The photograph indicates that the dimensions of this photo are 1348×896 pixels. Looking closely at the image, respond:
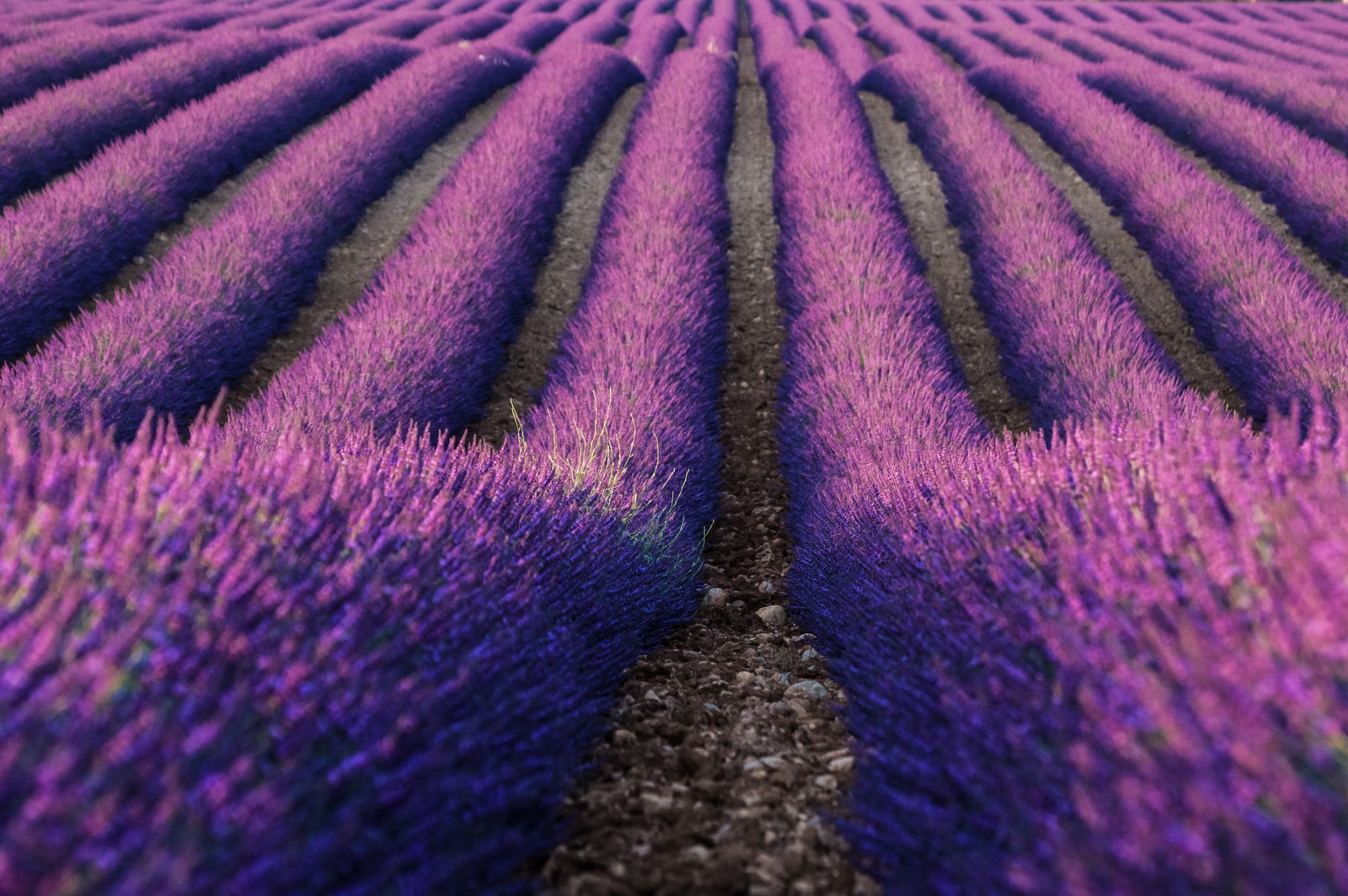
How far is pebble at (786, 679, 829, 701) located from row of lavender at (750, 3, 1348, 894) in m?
0.10

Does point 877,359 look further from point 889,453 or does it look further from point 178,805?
point 178,805

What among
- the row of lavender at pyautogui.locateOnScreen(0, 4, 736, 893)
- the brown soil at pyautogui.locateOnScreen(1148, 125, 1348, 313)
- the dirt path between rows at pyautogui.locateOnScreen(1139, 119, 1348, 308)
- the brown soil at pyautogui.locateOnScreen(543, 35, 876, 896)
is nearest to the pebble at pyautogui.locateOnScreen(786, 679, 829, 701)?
the brown soil at pyautogui.locateOnScreen(543, 35, 876, 896)

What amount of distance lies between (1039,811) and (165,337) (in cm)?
452

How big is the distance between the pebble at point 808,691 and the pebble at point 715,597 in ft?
2.22

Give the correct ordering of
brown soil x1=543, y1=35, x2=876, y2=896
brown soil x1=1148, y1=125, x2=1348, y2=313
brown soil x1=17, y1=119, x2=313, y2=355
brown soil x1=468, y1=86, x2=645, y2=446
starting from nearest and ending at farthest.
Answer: brown soil x1=543, y1=35, x2=876, y2=896 < brown soil x1=468, y1=86, x2=645, y2=446 < brown soil x1=17, y1=119, x2=313, y2=355 < brown soil x1=1148, y1=125, x2=1348, y2=313

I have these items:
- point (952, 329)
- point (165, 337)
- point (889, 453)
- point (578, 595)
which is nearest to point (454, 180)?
point (165, 337)

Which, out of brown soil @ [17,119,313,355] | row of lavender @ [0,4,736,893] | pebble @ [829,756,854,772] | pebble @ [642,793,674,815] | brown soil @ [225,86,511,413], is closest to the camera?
row of lavender @ [0,4,736,893]

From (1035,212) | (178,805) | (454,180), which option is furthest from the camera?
(454,180)

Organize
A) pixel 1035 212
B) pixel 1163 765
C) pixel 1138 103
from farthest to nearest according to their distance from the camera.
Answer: pixel 1138 103, pixel 1035 212, pixel 1163 765

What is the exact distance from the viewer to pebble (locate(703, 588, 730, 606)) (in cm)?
319

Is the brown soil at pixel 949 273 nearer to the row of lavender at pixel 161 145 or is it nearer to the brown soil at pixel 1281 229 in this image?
the brown soil at pixel 1281 229

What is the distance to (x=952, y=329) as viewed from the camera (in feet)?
18.2

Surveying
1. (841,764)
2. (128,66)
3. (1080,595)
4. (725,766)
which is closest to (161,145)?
(128,66)

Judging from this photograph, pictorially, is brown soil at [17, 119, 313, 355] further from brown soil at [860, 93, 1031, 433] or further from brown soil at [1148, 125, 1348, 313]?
brown soil at [1148, 125, 1348, 313]
